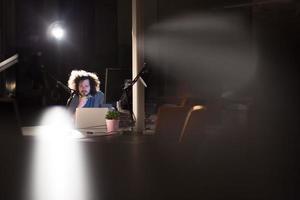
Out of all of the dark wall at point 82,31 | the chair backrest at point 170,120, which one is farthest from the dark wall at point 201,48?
the chair backrest at point 170,120

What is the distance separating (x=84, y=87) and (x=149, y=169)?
7.31 ft

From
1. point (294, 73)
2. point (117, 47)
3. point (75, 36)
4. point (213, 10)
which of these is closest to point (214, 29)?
point (213, 10)

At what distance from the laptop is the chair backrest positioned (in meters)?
0.82

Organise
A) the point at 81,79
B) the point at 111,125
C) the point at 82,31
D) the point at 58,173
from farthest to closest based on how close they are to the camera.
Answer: the point at 82,31 < the point at 81,79 < the point at 111,125 < the point at 58,173

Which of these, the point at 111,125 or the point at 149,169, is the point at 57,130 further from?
the point at 149,169

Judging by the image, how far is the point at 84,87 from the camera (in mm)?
3273

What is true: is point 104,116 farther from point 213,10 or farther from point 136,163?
point 213,10

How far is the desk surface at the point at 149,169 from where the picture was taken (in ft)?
3.05

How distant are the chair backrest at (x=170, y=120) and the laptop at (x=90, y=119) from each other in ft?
2.70

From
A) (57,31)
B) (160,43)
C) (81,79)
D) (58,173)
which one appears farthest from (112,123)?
(160,43)

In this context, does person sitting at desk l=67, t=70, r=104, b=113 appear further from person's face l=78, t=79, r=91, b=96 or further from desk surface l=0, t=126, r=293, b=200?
desk surface l=0, t=126, r=293, b=200

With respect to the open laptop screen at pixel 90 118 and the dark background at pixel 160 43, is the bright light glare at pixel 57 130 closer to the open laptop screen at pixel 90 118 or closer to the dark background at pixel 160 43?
the open laptop screen at pixel 90 118

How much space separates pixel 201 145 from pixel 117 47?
5289 mm

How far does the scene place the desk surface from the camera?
0.93 m
